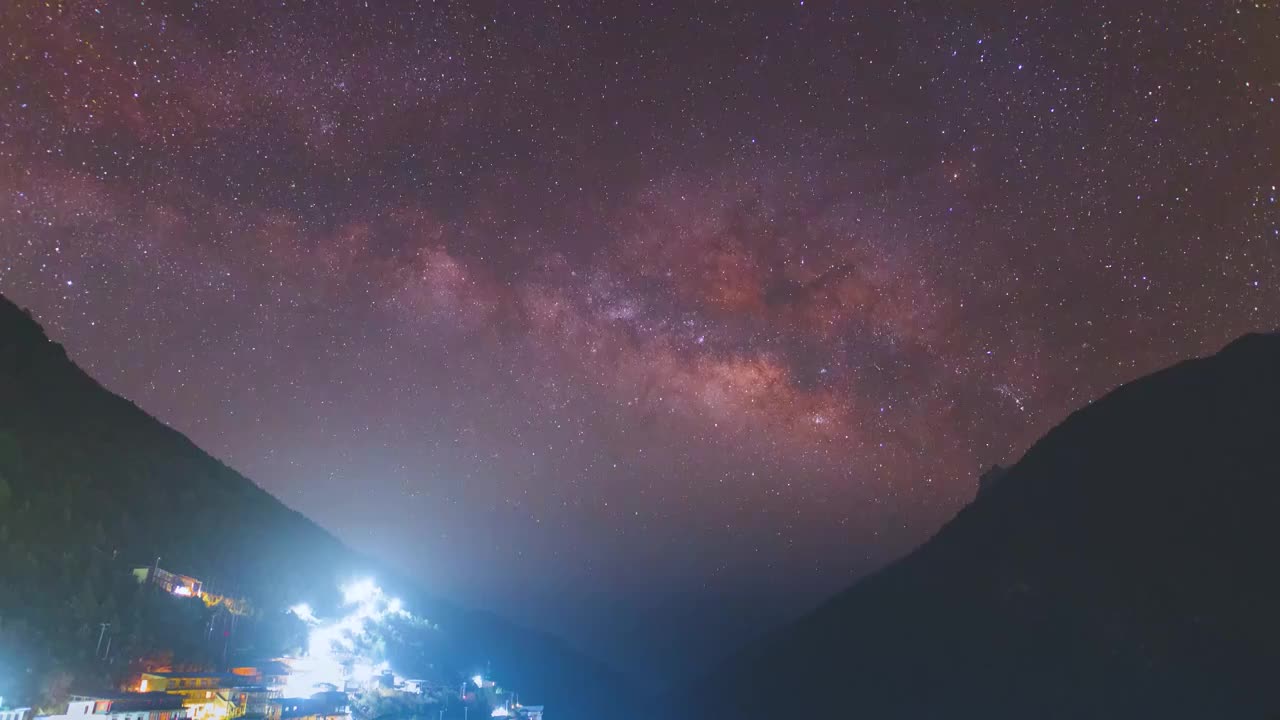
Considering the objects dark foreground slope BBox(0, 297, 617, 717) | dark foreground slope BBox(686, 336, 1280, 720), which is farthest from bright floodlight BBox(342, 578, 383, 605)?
dark foreground slope BBox(686, 336, 1280, 720)

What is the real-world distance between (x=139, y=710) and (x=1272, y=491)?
507ft

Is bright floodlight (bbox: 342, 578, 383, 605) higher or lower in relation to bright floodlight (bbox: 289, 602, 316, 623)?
higher

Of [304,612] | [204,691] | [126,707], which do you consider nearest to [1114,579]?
[304,612]

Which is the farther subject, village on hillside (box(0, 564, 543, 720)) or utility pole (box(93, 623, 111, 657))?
utility pole (box(93, 623, 111, 657))

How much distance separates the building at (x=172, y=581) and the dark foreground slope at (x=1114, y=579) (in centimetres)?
11709

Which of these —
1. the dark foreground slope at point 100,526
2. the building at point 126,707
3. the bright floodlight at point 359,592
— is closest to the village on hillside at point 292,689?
the building at point 126,707

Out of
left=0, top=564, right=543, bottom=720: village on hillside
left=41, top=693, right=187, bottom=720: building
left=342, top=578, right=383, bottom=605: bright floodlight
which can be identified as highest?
left=342, top=578, right=383, bottom=605: bright floodlight

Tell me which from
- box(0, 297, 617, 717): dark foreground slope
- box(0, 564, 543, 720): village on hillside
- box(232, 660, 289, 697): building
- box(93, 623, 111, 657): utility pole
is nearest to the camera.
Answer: box(0, 564, 543, 720): village on hillside

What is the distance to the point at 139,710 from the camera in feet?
145

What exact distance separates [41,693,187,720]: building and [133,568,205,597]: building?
62.3ft

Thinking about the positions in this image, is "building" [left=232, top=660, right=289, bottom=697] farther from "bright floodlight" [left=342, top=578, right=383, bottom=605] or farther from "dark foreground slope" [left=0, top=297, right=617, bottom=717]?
"bright floodlight" [left=342, top=578, right=383, bottom=605]

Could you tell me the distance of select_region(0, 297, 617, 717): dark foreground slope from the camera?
48.0 meters

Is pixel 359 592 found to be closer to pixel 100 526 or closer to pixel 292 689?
pixel 292 689

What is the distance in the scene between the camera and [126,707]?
144 ft
